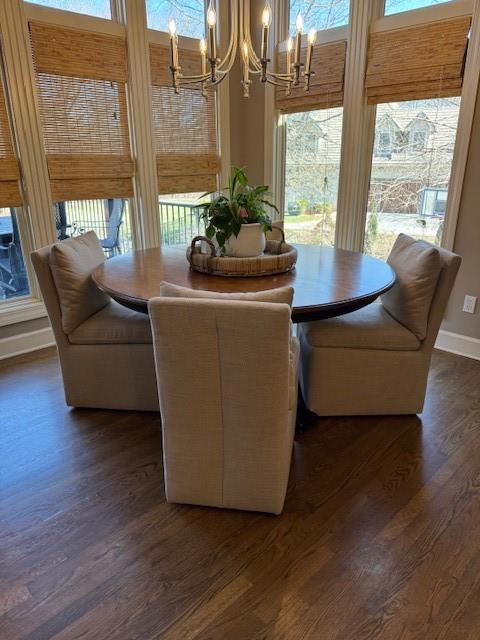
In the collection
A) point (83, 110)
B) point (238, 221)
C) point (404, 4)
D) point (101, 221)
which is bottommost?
point (101, 221)

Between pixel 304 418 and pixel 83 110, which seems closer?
pixel 304 418

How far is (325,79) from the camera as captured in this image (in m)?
3.46

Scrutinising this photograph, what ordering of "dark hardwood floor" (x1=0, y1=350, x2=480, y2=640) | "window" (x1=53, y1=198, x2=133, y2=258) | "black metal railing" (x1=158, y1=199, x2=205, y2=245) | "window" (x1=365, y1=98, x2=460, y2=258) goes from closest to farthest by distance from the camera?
"dark hardwood floor" (x1=0, y1=350, x2=480, y2=640)
"window" (x1=365, y1=98, x2=460, y2=258)
"window" (x1=53, y1=198, x2=133, y2=258)
"black metal railing" (x1=158, y1=199, x2=205, y2=245)

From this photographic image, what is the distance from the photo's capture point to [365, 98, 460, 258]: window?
119 inches

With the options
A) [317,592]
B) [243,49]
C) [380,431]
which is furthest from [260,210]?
[317,592]

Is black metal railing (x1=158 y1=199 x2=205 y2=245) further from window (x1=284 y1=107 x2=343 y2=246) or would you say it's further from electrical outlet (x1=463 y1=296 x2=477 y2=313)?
electrical outlet (x1=463 y1=296 x2=477 y2=313)

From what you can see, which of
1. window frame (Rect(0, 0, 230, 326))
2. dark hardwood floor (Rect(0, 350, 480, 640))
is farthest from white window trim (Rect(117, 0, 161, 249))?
dark hardwood floor (Rect(0, 350, 480, 640))

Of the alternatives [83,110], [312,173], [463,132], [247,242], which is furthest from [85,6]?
[463,132]

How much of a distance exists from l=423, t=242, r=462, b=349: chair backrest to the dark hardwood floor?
51cm

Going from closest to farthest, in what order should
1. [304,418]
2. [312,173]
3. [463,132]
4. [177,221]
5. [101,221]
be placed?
[304,418]
[463,132]
[101,221]
[312,173]
[177,221]

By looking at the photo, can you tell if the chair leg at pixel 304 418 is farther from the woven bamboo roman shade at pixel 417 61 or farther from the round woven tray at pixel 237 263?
the woven bamboo roman shade at pixel 417 61

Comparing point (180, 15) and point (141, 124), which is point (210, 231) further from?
point (180, 15)

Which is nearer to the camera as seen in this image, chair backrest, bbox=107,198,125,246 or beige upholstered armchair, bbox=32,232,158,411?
beige upholstered armchair, bbox=32,232,158,411

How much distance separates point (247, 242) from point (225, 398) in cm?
100
